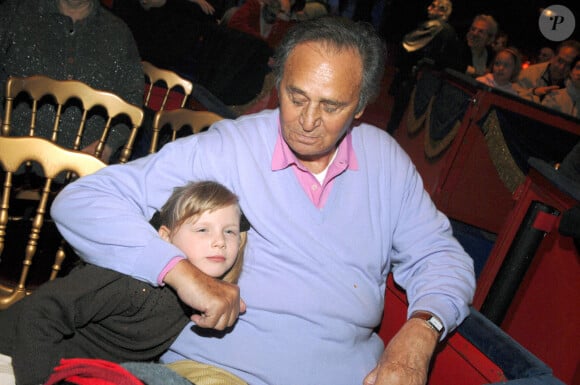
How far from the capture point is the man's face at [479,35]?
20.1 feet

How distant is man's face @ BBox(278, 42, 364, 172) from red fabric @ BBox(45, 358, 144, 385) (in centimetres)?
86

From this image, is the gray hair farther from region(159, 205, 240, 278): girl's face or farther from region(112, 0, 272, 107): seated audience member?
region(112, 0, 272, 107): seated audience member

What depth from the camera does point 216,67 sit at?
6430mm

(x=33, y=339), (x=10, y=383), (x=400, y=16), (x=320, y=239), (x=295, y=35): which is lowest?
(x=10, y=383)

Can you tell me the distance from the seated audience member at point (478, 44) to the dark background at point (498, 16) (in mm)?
5593

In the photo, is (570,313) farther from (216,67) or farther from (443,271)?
(216,67)

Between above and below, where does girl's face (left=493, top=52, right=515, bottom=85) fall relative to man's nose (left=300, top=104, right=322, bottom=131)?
above

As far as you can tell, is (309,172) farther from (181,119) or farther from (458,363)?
(181,119)

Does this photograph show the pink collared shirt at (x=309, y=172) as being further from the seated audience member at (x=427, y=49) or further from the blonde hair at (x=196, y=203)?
the seated audience member at (x=427, y=49)

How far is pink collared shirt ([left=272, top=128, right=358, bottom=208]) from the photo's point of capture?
5.30 ft

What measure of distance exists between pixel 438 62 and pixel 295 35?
4229 mm

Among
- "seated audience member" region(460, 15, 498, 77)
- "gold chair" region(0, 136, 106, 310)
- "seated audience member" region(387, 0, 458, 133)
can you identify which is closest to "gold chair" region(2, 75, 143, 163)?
"gold chair" region(0, 136, 106, 310)

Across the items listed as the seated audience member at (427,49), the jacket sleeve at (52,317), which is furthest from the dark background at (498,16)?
the jacket sleeve at (52,317)

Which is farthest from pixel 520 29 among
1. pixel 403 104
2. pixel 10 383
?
pixel 10 383
